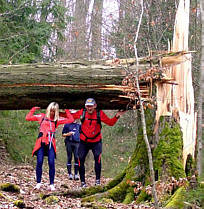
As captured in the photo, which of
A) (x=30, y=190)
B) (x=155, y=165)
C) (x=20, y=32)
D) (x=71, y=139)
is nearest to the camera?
(x=155, y=165)

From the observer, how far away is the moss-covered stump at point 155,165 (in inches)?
236

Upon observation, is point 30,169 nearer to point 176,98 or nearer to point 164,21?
point 176,98

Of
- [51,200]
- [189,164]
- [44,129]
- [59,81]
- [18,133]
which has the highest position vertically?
[59,81]

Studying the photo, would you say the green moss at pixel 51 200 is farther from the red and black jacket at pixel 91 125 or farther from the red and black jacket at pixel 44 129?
the red and black jacket at pixel 91 125

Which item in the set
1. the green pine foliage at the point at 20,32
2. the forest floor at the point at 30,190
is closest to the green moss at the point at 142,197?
the forest floor at the point at 30,190

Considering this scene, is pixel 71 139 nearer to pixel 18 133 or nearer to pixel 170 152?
pixel 18 133

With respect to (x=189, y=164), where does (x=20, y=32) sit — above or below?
above

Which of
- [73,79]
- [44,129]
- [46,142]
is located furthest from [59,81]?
[46,142]

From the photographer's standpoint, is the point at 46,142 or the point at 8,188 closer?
the point at 8,188

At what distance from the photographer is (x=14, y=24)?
10773 mm

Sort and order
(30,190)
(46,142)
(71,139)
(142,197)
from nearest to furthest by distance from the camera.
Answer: (142,197), (46,142), (30,190), (71,139)

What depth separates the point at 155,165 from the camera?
6.13 meters

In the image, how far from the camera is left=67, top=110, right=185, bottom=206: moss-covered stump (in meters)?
6.00

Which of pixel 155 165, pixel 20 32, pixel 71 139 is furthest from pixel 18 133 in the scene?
pixel 155 165
